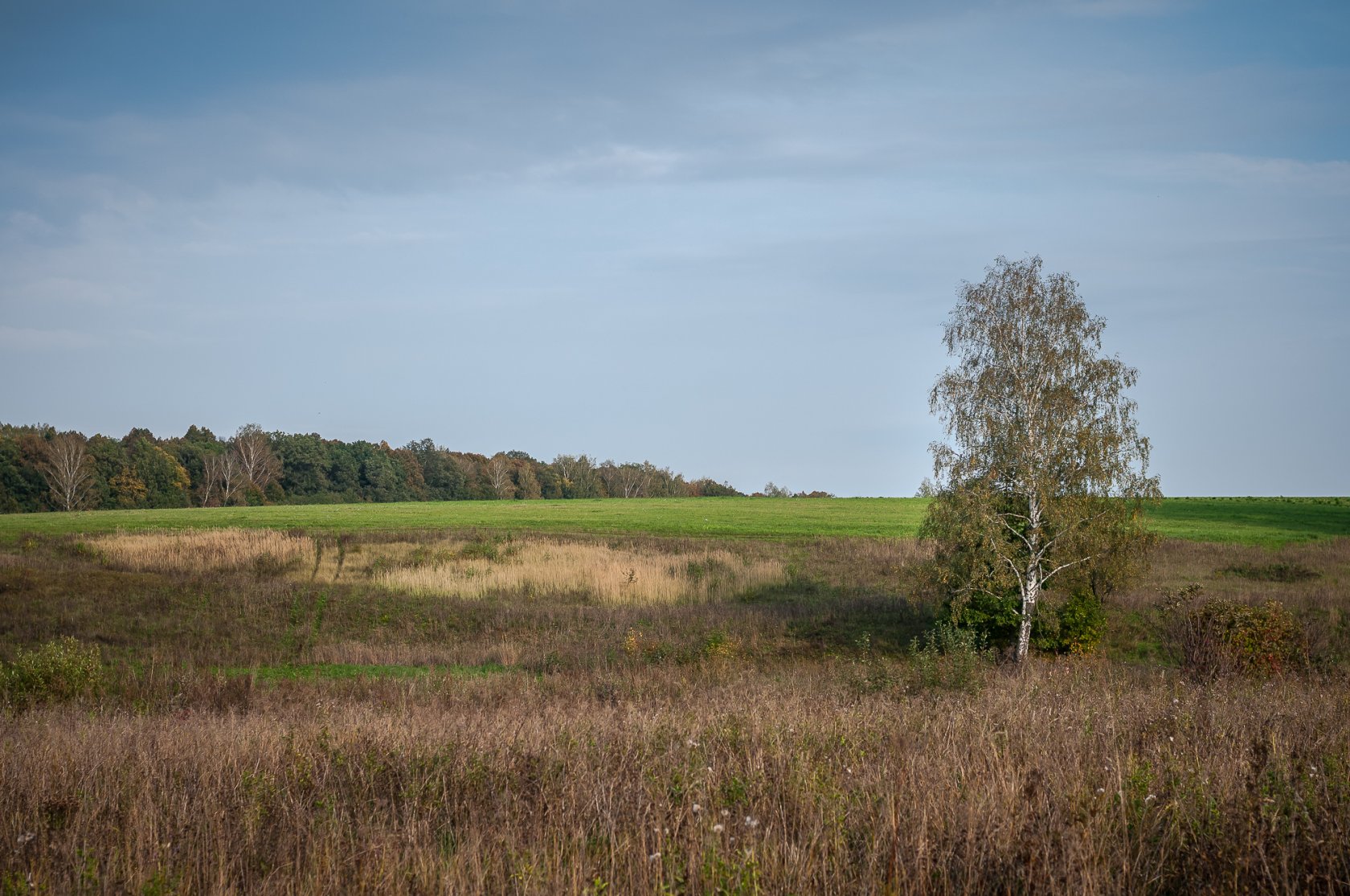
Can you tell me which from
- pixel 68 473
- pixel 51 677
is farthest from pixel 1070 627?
pixel 68 473

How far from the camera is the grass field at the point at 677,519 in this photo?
178 ft

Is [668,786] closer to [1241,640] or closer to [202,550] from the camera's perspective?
[1241,640]

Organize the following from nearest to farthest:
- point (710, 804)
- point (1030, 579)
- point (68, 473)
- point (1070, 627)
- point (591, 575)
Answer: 1. point (710, 804)
2. point (1030, 579)
3. point (1070, 627)
4. point (591, 575)
5. point (68, 473)

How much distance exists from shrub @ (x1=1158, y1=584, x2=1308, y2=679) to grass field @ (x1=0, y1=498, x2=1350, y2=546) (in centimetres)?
2652

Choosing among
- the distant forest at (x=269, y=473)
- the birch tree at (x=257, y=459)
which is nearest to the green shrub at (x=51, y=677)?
the distant forest at (x=269, y=473)

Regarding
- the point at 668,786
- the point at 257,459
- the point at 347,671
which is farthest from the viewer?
the point at 257,459

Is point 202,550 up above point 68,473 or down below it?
below

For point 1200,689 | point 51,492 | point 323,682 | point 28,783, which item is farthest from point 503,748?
point 51,492

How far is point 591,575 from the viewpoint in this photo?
39.6m

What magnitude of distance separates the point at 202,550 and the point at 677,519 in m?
32.1

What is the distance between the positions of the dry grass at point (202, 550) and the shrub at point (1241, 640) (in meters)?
38.4

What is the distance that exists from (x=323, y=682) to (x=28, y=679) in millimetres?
5325

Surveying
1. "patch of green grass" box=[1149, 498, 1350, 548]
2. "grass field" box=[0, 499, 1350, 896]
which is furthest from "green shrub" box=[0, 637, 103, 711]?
"patch of green grass" box=[1149, 498, 1350, 548]

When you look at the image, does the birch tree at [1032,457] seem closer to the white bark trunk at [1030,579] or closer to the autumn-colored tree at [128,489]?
the white bark trunk at [1030,579]
